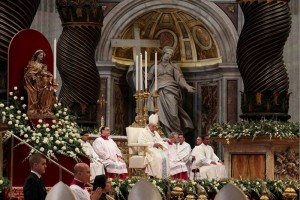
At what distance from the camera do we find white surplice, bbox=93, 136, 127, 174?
49.4ft

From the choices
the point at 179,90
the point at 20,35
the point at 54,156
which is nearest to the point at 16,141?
the point at 54,156

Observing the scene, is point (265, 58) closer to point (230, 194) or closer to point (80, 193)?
point (80, 193)

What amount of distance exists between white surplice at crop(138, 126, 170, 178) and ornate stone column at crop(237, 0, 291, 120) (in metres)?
1.61

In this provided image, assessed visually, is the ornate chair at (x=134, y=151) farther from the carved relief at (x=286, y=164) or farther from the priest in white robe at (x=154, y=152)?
the carved relief at (x=286, y=164)

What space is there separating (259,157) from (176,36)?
11458mm

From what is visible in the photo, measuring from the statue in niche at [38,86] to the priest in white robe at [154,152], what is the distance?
4.84 meters

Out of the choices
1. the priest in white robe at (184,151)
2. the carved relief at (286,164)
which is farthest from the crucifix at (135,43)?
the carved relief at (286,164)

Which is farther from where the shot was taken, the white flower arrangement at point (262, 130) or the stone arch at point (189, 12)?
the stone arch at point (189, 12)

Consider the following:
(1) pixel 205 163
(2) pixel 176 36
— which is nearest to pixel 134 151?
(1) pixel 205 163

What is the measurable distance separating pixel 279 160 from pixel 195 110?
1076cm

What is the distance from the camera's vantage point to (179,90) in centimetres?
2492

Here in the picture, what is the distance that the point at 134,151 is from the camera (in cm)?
1591

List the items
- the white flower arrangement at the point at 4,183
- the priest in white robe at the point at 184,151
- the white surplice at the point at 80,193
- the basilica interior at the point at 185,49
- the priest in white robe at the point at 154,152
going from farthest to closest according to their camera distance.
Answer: the basilica interior at the point at 185,49
the priest in white robe at the point at 184,151
the priest in white robe at the point at 154,152
the white flower arrangement at the point at 4,183
the white surplice at the point at 80,193

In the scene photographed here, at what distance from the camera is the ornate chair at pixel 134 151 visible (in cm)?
1527
